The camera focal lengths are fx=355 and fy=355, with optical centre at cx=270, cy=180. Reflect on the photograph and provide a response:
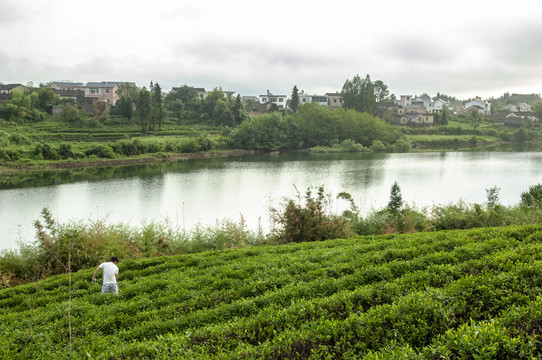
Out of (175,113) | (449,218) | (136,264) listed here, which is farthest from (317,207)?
(175,113)

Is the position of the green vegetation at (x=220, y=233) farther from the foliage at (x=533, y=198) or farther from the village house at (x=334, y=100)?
the village house at (x=334, y=100)

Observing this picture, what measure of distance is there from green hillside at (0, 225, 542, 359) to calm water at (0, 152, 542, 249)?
932 centimetres

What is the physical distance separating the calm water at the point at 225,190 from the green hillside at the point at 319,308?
9317mm

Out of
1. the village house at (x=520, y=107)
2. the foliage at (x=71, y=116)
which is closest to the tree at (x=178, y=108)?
the foliage at (x=71, y=116)

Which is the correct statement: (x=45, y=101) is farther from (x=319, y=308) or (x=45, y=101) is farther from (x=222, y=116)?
(x=319, y=308)

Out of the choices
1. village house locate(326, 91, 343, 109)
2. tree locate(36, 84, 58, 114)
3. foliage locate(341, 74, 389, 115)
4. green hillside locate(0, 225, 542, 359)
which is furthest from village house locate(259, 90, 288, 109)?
green hillside locate(0, 225, 542, 359)

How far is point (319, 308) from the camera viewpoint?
20.2 feet

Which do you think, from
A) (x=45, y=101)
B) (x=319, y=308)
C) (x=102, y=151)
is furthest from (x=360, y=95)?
(x=319, y=308)

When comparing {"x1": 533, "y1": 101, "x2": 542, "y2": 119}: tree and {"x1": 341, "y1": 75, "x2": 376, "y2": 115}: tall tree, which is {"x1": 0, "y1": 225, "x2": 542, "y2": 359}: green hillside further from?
{"x1": 533, "y1": 101, "x2": 542, "y2": 119}: tree

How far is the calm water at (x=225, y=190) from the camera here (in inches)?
891

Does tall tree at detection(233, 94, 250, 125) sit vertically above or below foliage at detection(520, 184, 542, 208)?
above

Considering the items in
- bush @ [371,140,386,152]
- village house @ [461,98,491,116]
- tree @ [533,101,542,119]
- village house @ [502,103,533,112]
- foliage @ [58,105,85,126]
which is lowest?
bush @ [371,140,386,152]

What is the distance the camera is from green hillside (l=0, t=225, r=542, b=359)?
4.91 m

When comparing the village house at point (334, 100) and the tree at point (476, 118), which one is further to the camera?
the village house at point (334, 100)
